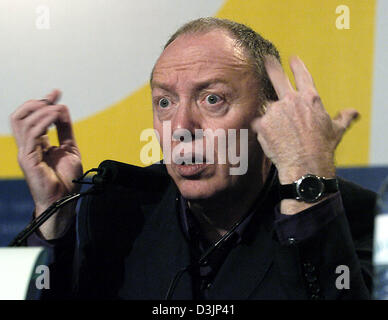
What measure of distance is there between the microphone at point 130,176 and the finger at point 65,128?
20 cm

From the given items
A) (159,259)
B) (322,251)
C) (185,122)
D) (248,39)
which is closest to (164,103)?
(185,122)

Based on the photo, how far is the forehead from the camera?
1.21 meters

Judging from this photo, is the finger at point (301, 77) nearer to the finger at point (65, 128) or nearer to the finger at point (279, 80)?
the finger at point (279, 80)

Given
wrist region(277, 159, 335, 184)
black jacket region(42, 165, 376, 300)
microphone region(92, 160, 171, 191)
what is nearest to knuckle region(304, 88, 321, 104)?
wrist region(277, 159, 335, 184)

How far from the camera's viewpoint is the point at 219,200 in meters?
1.23

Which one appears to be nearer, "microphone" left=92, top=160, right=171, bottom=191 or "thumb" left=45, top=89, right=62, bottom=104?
"microphone" left=92, top=160, right=171, bottom=191

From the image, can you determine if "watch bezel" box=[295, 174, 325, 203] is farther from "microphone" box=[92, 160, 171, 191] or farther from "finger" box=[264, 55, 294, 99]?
"microphone" box=[92, 160, 171, 191]

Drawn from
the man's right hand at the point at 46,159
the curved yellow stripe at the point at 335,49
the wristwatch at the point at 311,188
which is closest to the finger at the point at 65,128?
the man's right hand at the point at 46,159

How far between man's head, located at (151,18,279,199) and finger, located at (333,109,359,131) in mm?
173

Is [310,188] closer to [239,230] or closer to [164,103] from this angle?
[239,230]

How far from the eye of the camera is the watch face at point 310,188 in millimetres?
1008
